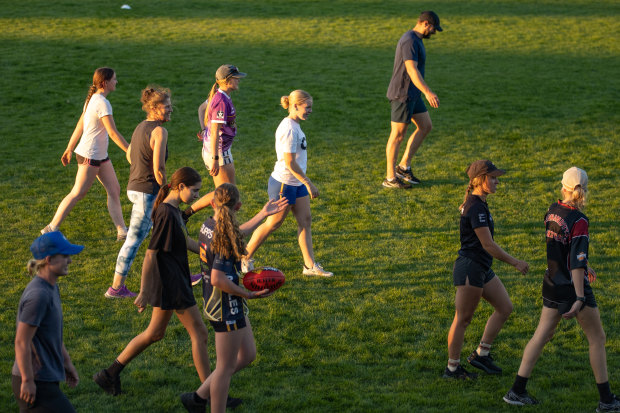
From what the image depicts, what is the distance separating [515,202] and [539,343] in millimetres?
5485

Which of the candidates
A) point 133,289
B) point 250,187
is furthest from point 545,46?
point 133,289

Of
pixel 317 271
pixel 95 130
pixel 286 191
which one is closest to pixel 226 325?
pixel 286 191

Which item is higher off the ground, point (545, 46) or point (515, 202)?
point (545, 46)

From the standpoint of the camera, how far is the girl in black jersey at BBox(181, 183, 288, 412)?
5270mm

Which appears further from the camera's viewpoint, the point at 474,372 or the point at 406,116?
the point at 406,116

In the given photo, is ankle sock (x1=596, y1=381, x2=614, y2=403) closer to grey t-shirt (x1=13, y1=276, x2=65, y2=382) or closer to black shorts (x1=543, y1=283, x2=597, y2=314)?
black shorts (x1=543, y1=283, x2=597, y2=314)

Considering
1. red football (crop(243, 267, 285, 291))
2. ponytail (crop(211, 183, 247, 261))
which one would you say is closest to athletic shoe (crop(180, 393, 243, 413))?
red football (crop(243, 267, 285, 291))

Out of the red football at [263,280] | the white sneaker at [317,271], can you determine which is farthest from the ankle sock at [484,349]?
the white sneaker at [317,271]

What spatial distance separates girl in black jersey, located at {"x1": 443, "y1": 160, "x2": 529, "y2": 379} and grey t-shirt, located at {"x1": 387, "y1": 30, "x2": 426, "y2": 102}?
537cm

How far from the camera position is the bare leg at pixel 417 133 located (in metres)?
11.8

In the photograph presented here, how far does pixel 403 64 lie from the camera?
1155 cm

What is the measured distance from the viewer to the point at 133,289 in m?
8.34

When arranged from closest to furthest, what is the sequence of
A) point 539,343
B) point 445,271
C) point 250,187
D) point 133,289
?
1. point 539,343
2. point 133,289
3. point 445,271
4. point 250,187

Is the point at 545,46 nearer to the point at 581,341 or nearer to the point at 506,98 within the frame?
the point at 506,98
